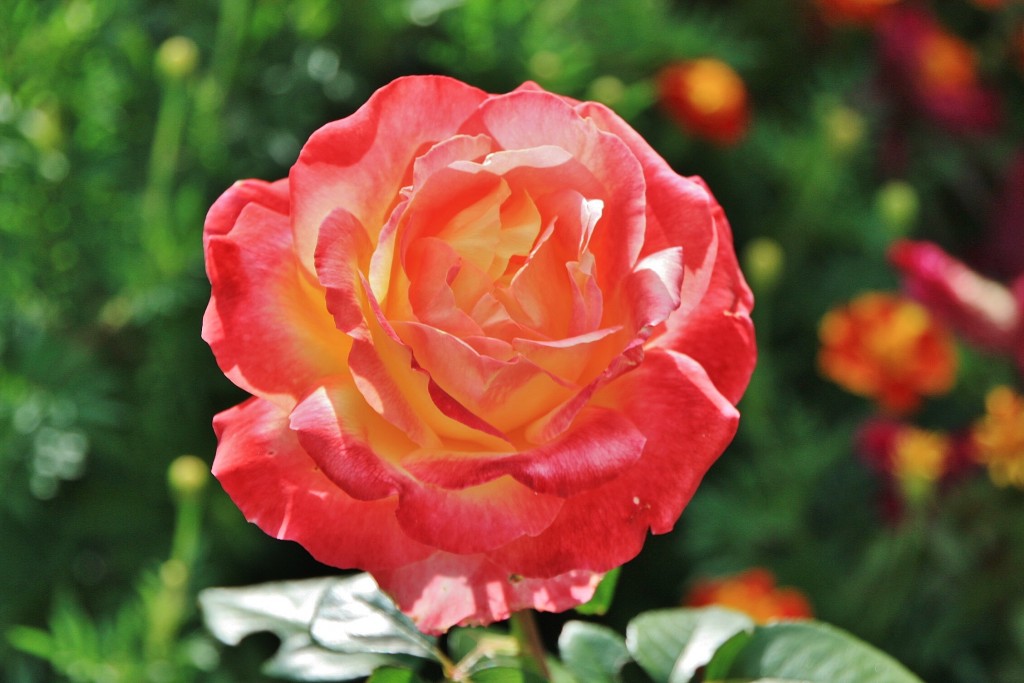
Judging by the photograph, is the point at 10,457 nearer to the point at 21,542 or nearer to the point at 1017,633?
the point at 21,542

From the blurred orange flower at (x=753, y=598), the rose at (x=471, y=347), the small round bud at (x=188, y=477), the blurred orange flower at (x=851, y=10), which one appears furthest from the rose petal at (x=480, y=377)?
the blurred orange flower at (x=851, y=10)

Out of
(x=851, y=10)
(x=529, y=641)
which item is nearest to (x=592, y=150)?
(x=529, y=641)

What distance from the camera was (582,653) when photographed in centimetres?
43

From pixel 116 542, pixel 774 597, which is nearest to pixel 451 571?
pixel 774 597

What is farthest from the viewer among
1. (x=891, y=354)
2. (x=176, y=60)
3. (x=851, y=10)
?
(x=851, y=10)

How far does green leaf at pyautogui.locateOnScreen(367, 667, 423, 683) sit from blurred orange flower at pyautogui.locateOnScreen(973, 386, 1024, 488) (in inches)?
27.0

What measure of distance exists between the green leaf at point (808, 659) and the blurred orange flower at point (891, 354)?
0.61m

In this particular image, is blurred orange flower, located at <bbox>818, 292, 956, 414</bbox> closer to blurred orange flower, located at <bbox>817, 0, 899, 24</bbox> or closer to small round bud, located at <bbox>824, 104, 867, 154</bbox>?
small round bud, located at <bbox>824, 104, 867, 154</bbox>

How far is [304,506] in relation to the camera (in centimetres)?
29

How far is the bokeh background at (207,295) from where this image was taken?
0.86m

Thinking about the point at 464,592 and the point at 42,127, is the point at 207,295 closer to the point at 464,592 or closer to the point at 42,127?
the point at 42,127

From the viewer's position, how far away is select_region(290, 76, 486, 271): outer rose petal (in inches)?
12.1

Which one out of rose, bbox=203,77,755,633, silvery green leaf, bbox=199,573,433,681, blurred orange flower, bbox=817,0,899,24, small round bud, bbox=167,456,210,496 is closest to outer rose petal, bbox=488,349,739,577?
rose, bbox=203,77,755,633

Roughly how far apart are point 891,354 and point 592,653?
24.5 inches
